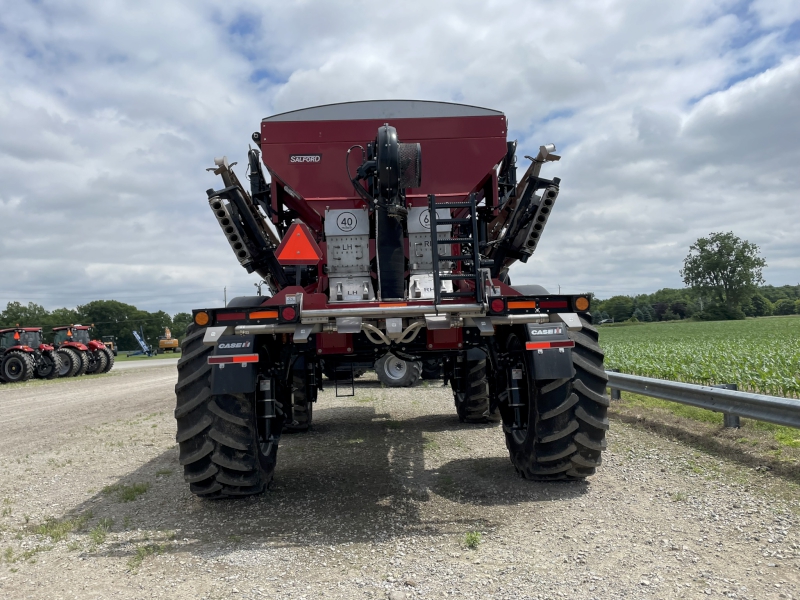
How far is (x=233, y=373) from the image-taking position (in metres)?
4.77

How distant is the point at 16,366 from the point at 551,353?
22861mm

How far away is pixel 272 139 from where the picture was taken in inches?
245

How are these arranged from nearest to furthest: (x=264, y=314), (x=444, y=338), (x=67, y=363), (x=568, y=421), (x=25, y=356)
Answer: (x=264, y=314) → (x=568, y=421) → (x=444, y=338) → (x=25, y=356) → (x=67, y=363)

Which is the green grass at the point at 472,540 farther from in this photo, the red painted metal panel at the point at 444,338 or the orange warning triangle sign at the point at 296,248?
the orange warning triangle sign at the point at 296,248

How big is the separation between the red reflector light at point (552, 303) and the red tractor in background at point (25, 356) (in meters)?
22.4

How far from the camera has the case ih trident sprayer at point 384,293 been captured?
491 centimetres

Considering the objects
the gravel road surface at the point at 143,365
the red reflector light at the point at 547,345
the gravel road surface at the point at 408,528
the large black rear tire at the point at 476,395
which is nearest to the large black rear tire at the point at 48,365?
the gravel road surface at the point at 143,365

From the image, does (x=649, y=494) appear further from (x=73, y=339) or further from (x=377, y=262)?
(x=73, y=339)

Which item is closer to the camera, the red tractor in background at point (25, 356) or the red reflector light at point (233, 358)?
the red reflector light at point (233, 358)

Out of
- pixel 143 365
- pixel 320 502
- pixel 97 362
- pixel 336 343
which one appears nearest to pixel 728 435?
pixel 336 343

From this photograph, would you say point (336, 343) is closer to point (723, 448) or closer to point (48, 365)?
point (723, 448)

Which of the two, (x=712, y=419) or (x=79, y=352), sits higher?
(x=79, y=352)

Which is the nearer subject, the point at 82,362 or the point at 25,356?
the point at 25,356

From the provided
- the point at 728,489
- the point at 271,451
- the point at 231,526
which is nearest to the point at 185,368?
the point at 271,451
